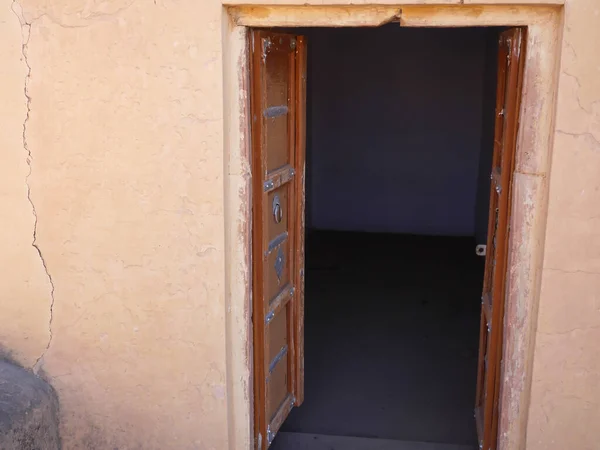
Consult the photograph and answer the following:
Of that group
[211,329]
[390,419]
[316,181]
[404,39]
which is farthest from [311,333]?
[404,39]

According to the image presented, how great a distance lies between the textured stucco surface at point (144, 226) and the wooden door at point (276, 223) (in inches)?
8.9

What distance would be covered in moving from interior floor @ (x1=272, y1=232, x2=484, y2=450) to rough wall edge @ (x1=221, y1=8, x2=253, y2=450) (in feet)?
2.31

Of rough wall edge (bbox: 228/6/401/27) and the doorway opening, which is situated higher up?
rough wall edge (bbox: 228/6/401/27)

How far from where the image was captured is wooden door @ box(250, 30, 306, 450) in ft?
10.6

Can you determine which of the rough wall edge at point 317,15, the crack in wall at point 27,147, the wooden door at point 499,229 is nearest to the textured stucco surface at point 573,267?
the wooden door at point 499,229

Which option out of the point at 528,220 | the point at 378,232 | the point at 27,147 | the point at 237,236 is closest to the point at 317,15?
the point at 237,236

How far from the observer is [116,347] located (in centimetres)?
331

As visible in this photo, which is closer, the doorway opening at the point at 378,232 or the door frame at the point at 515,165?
the door frame at the point at 515,165

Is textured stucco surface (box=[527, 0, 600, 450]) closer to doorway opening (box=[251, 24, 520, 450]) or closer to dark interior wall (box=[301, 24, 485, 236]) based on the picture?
doorway opening (box=[251, 24, 520, 450])

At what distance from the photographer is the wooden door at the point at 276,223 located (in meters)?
3.23

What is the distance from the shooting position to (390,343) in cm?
523

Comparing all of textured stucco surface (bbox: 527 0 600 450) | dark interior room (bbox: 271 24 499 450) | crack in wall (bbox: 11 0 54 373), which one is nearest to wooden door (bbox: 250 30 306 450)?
crack in wall (bbox: 11 0 54 373)

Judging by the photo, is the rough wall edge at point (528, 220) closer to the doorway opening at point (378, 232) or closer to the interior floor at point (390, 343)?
the doorway opening at point (378, 232)

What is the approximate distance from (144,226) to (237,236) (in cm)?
43
